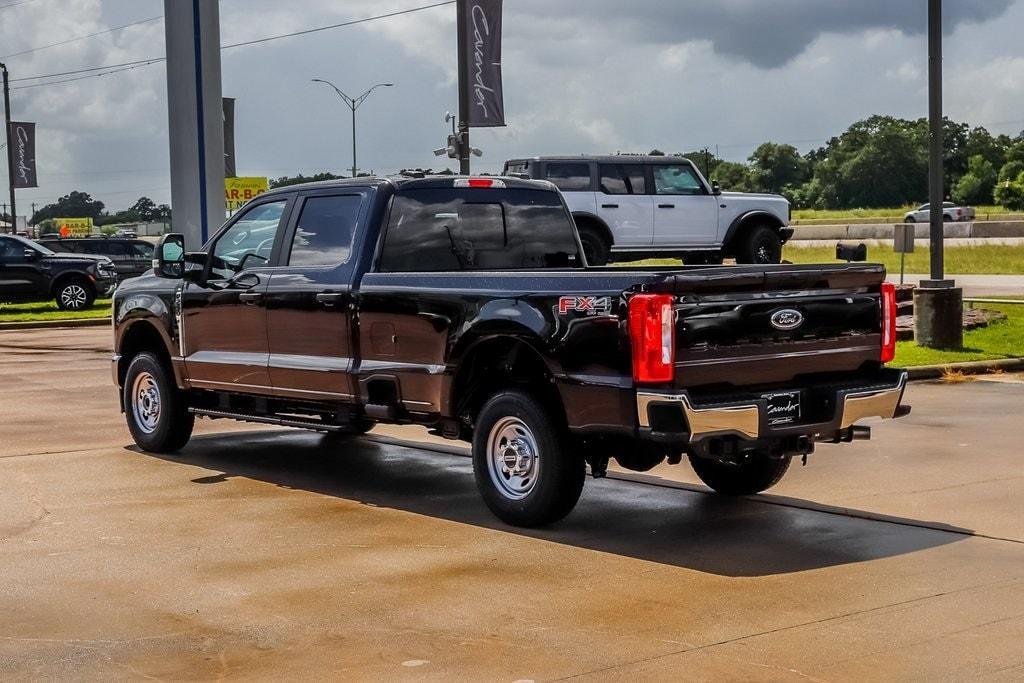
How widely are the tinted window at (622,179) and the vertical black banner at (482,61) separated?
1936mm

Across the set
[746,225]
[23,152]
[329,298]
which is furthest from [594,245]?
[23,152]

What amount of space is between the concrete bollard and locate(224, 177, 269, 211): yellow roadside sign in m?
27.2

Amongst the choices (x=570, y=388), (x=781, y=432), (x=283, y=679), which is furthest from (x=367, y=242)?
(x=283, y=679)

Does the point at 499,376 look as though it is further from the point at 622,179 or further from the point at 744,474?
the point at 622,179

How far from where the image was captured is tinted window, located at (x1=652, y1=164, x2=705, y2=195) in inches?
968

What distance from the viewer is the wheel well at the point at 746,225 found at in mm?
25078

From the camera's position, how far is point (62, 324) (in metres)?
29.1

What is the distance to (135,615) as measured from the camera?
6.41 m

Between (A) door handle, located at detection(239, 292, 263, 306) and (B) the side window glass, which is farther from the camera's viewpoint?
(B) the side window glass

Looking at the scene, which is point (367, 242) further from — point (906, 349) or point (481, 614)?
point (906, 349)

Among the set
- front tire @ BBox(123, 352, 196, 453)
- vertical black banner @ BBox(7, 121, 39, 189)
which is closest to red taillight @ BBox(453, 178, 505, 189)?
front tire @ BBox(123, 352, 196, 453)

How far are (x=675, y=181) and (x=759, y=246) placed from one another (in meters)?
1.90

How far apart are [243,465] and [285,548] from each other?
10.3ft

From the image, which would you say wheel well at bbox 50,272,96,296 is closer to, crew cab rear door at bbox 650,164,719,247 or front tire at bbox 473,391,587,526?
crew cab rear door at bbox 650,164,719,247
